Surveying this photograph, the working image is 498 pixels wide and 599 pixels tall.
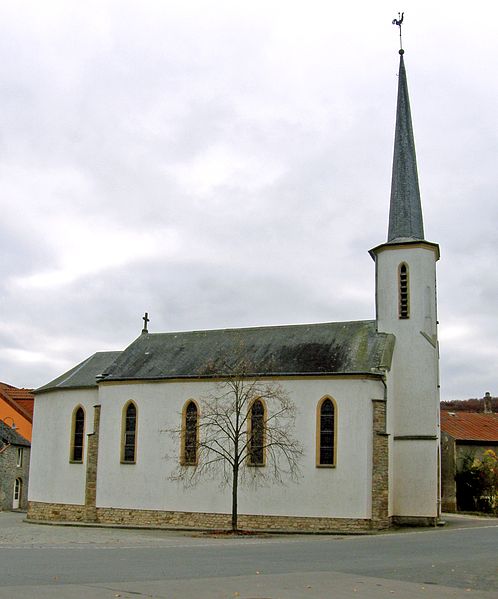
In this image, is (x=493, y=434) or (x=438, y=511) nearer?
(x=438, y=511)

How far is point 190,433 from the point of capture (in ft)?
113

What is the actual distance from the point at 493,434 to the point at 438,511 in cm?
2160

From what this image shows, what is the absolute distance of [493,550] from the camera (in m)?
20.8

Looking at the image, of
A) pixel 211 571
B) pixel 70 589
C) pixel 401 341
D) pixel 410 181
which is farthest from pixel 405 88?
pixel 70 589

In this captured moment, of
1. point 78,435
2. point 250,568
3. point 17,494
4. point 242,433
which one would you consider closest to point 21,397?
point 17,494

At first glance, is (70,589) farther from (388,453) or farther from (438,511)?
(438,511)

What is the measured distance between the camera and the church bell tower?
32.4 metres

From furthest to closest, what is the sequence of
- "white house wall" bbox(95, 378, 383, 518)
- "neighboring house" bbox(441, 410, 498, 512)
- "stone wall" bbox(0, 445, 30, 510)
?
"stone wall" bbox(0, 445, 30, 510) → "neighboring house" bbox(441, 410, 498, 512) → "white house wall" bbox(95, 378, 383, 518)

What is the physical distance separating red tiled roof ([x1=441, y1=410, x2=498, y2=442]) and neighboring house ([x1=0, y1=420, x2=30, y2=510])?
92.3 ft

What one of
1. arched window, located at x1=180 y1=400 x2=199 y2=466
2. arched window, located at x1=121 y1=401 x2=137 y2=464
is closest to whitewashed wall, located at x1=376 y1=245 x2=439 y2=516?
arched window, located at x1=180 y1=400 x2=199 y2=466

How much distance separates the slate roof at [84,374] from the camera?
3793 centimetres

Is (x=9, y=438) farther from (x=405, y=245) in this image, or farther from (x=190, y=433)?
(x=405, y=245)

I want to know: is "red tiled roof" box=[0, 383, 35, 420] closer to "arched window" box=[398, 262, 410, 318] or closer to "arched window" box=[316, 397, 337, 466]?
"arched window" box=[316, 397, 337, 466]

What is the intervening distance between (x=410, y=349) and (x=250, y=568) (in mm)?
19335
